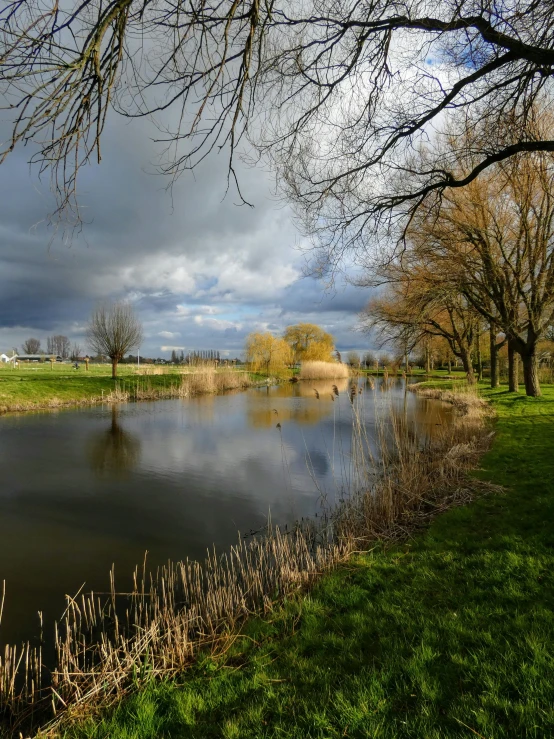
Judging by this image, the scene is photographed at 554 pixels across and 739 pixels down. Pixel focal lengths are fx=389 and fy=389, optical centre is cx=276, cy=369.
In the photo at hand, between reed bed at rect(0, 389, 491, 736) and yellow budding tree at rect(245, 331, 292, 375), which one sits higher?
yellow budding tree at rect(245, 331, 292, 375)

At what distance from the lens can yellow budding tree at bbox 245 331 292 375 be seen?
43906 millimetres

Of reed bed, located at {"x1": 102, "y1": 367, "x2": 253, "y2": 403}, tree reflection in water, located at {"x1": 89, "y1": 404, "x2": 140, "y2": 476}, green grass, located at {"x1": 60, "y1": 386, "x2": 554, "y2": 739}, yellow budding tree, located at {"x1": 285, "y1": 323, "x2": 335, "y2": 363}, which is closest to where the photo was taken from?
green grass, located at {"x1": 60, "y1": 386, "x2": 554, "y2": 739}

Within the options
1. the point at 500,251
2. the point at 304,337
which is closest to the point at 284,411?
the point at 500,251

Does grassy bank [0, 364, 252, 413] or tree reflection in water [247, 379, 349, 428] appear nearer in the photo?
tree reflection in water [247, 379, 349, 428]

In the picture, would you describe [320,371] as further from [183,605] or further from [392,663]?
[392,663]

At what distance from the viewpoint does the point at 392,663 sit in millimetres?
2463

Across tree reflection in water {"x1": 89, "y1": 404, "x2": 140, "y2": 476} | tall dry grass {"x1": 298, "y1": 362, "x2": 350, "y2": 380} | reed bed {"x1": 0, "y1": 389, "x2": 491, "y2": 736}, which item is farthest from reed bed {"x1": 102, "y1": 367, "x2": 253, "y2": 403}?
reed bed {"x1": 0, "y1": 389, "x2": 491, "y2": 736}

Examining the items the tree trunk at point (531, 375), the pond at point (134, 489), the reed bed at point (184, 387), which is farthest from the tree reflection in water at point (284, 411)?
the tree trunk at point (531, 375)

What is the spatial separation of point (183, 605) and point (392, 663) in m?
2.49

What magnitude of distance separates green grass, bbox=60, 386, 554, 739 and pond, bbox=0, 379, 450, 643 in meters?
2.23

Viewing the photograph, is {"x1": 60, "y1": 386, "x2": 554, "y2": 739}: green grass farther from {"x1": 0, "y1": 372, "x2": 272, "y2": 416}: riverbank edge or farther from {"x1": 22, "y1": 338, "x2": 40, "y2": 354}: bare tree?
{"x1": 22, "y1": 338, "x2": 40, "y2": 354}: bare tree

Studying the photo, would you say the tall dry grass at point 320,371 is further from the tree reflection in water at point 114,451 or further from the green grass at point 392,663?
the green grass at point 392,663

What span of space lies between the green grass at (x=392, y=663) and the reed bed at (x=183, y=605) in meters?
0.24

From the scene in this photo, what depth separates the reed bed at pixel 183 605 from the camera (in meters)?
2.67
